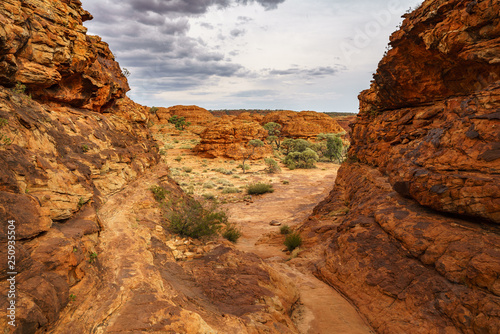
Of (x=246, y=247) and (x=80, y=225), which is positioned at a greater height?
(x=80, y=225)

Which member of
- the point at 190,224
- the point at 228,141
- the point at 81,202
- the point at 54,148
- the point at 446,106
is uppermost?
the point at 446,106

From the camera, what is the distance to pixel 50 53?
6.75m

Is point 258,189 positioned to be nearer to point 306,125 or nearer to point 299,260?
point 299,260

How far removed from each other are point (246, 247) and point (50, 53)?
913 cm

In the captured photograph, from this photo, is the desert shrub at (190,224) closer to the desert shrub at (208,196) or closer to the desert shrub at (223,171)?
the desert shrub at (208,196)

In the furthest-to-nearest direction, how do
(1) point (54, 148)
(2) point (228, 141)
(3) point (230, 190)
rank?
(2) point (228, 141) < (3) point (230, 190) < (1) point (54, 148)

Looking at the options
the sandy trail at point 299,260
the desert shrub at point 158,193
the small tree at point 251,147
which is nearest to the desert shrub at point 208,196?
Result: the sandy trail at point 299,260

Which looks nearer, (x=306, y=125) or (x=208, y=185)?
(x=208, y=185)

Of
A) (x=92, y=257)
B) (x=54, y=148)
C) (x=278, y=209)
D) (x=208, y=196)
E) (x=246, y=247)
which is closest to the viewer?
(x=92, y=257)

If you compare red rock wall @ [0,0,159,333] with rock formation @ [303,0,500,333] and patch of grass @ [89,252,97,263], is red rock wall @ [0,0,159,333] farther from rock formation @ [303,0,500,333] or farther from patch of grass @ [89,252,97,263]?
rock formation @ [303,0,500,333]

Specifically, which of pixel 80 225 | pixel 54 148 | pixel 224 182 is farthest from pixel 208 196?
pixel 80 225

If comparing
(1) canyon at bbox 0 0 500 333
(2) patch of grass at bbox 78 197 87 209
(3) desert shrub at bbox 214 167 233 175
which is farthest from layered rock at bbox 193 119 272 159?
(2) patch of grass at bbox 78 197 87 209

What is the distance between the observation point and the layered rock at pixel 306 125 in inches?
2132

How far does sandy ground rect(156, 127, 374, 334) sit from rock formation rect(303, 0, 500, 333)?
56 cm
